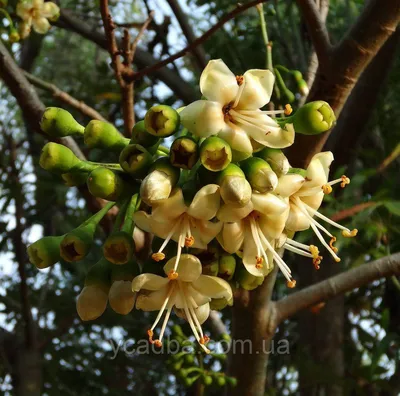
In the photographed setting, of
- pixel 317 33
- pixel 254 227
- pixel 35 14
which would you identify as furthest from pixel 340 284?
pixel 35 14

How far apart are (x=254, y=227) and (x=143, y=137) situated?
9.0 inches

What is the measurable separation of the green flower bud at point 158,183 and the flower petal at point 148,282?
0.13m

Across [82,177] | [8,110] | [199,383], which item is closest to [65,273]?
[8,110]

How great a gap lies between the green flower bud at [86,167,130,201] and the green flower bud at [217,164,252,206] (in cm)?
18

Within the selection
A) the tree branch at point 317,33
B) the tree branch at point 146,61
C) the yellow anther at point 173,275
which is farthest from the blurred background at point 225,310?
the yellow anther at point 173,275

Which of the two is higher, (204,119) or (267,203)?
(204,119)

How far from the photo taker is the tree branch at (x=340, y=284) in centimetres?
157

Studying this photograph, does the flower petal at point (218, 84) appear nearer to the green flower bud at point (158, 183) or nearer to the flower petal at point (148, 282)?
the green flower bud at point (158, 183)

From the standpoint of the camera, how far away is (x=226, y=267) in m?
0.99

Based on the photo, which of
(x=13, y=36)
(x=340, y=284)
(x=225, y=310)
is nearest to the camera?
(x=340, y=284)

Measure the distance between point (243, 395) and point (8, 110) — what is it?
9.69 feet

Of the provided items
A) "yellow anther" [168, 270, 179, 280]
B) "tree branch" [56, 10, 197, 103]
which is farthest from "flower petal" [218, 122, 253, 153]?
"tree branch" [56, 10, 197, 103]

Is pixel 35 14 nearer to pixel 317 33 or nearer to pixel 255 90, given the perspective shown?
pixel 317 33

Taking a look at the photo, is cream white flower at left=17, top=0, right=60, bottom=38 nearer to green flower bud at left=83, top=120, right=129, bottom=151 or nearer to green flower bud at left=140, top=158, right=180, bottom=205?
green flower bud at left=83, top=120, right=129, bottom=151
